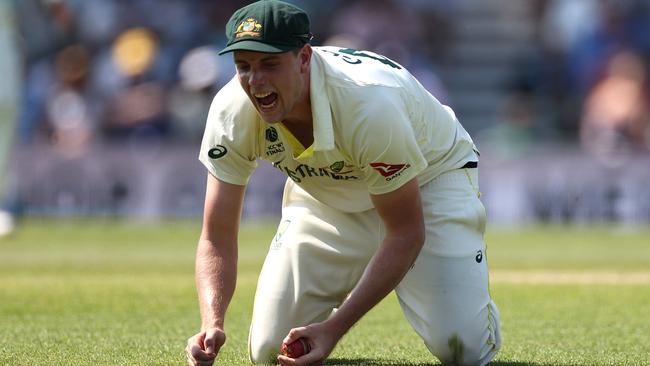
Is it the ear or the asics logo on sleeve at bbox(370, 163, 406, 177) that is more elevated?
the ear

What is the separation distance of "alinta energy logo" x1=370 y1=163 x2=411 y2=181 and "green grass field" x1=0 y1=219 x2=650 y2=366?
0.96 meters

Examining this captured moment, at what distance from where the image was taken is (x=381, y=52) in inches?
653

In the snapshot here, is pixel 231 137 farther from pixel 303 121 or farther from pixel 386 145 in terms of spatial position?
pixel 386 145

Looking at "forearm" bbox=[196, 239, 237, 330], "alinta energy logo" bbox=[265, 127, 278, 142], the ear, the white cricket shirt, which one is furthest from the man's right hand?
the ear

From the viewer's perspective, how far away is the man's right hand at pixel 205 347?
4.32 metres

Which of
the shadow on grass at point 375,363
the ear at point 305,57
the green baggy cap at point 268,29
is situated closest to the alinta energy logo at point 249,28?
the green baggy cap at point 268,29

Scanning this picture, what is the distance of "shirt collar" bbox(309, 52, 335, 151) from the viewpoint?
440cm

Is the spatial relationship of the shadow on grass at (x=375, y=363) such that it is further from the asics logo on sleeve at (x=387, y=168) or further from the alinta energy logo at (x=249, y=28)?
the alinta energy logo at (x=249, y=28)

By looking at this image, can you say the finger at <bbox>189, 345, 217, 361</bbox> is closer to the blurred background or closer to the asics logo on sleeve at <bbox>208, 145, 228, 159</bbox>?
the asics logo on sleeve at <bbox>208, 145, 228, 159</bbox>

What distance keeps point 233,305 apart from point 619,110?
10.6 metres

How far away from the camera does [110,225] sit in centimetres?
1487

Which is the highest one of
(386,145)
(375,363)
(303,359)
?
(386,145)

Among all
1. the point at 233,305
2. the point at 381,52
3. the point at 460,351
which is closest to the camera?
the point at 460,351

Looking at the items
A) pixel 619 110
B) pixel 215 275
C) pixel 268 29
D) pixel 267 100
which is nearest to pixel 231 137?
pixel 267 100
